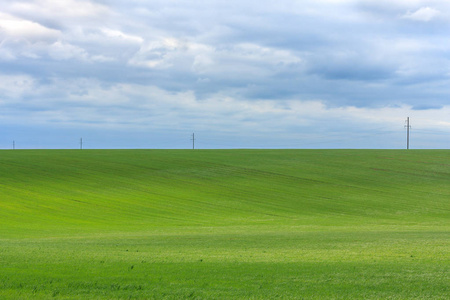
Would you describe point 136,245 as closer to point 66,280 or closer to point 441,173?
point 66,280

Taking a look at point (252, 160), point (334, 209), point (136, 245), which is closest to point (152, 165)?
point (252, 160)

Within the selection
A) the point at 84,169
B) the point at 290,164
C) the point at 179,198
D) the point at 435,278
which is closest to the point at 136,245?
the point at 435,278

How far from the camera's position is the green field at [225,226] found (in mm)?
9367

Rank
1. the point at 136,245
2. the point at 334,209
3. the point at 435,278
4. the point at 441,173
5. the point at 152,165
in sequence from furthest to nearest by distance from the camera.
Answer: the point at 152,165 → the point at 441,173 → the point at 334,209 → the point at 136,245 → the point at 435,278

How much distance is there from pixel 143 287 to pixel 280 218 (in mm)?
23780

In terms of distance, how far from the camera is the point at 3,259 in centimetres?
1148

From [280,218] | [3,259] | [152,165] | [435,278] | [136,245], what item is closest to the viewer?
[435,278]

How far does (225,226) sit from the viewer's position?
91.7ft

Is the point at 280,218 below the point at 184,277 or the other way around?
below

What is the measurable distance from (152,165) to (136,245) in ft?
137

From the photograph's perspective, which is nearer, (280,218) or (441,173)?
(280,218)

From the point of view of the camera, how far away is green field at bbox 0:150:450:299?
30.7 feet

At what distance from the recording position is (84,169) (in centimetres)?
5303

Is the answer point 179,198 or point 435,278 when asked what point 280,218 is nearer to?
point 179,198
